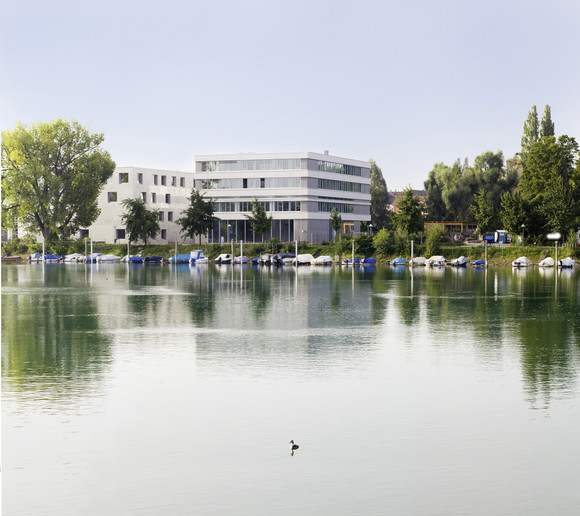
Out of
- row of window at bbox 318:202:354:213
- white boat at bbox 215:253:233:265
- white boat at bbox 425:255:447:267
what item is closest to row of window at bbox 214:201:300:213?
row of window at bbox 318:202:354:213

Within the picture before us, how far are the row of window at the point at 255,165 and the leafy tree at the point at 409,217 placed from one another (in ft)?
107

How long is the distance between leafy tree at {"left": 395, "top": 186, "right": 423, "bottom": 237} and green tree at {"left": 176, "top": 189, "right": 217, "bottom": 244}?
39.2 m

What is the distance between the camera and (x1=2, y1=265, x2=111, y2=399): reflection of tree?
24.0 metres

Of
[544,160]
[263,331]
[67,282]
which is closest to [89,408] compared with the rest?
[263,331]

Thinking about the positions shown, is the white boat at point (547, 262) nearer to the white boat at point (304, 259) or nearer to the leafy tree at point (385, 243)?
the leafy tree at point (385, 243)

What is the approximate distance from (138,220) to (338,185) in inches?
1812

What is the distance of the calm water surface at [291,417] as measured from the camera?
1409cm

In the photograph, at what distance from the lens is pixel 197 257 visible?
146000mm

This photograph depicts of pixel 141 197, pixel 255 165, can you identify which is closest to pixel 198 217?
pixel 141 197

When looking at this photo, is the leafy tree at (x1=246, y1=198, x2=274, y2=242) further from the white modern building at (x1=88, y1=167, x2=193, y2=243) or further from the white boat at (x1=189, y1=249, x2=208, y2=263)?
the white modern building at (x1=88, y1=167, x2=193, y2=243)

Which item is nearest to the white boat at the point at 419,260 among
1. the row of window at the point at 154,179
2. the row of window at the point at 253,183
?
the row of window at the point at 253,183

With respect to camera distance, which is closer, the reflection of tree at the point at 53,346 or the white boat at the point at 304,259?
the reflection of tree at the point at 53,346

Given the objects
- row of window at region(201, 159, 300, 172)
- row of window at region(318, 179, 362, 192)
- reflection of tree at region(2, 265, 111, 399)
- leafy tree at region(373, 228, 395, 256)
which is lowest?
reflection of tree at region(2, 265, 111, 399)

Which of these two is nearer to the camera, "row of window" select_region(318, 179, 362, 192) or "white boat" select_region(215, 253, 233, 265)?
"white boat" select_region(215, 253, 233, 265)
